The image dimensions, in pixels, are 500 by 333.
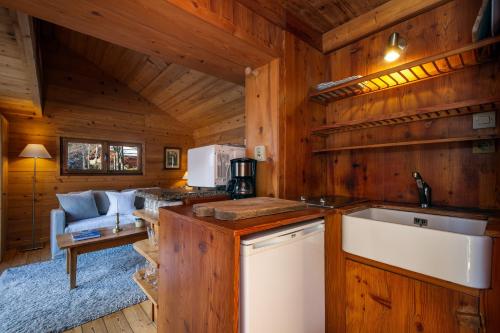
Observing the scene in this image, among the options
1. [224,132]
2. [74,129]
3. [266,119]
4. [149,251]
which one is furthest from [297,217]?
[74,129]

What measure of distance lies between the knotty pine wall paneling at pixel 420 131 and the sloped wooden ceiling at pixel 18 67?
2.36m

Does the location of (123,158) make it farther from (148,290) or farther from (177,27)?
(177,27)

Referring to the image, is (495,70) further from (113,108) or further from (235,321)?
(113,108)

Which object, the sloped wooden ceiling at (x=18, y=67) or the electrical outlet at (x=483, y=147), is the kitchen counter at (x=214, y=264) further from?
the sloped wooden ceiling at (x=18, y=67)

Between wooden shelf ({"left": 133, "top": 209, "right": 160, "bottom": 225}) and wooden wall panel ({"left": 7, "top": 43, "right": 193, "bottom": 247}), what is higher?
wooden wall panel ({"left": 7, "top": 43, "right": 193, "bottom": 247})

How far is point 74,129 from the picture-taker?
3895 millimetres

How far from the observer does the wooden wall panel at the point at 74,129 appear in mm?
3442

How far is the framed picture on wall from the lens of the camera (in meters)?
4.95

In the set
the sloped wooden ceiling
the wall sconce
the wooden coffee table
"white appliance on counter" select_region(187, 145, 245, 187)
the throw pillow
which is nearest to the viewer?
the wall sconce

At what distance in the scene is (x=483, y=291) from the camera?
854mm

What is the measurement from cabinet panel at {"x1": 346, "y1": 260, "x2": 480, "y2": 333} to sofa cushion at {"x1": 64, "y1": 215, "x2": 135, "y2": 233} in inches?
121

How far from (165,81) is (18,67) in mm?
1888

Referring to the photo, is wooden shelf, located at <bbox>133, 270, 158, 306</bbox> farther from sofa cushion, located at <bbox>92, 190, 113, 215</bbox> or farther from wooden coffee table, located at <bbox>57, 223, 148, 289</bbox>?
sofa cushion, located at <bbox>92, 190, 113, 215</bbox>

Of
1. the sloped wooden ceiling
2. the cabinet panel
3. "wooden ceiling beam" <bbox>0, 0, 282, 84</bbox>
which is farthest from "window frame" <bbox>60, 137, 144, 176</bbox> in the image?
the cabinet panel
